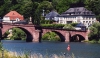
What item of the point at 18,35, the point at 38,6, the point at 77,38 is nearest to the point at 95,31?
the point at 77,38

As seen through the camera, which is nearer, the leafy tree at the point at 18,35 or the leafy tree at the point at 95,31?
the leafy tree at the point at 95,31

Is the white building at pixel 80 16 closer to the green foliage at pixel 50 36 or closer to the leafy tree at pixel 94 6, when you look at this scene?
the leafy tree at pixel 94 6

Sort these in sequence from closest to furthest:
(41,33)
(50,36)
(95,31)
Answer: (95,31)
(41,33)
(50,36)

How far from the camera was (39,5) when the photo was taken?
153250mm

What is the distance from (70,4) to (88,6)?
11662 mm

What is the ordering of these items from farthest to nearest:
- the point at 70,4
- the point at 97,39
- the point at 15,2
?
the point at 15,2
the point at 70,4
the point at 97,39

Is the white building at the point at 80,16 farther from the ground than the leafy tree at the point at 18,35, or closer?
farther from the ground

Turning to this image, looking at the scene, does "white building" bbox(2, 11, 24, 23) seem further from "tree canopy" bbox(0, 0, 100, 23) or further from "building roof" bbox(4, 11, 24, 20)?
"tree canopy" bbox(0, 0, 100, 23)

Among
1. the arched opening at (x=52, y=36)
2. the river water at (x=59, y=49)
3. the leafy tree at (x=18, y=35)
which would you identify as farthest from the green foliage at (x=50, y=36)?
the river water at (x=59, y=49)

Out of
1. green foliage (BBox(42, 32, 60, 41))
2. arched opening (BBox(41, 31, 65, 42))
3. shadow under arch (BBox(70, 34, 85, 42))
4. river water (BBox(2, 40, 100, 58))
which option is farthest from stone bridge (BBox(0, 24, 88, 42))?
river water (BBox(2, 40, 100, 58))

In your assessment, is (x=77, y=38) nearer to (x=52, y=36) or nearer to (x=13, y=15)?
(x=52, y=36)

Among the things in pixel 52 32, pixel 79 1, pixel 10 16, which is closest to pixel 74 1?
pixel 79 1

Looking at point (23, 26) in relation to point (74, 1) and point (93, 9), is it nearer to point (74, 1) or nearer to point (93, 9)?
point (93, 9)

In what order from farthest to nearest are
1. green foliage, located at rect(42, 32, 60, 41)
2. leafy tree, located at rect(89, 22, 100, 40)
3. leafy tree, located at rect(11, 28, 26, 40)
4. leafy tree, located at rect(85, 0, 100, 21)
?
leafy tree, located at rect(85, 0, 100, 21) < leafy tree, located at rect(11, 28, 26, 40) < green foliage, located at rect(42, 32, 60, 41) < leafy tree, located at rect(89, 22, 100, 40)
